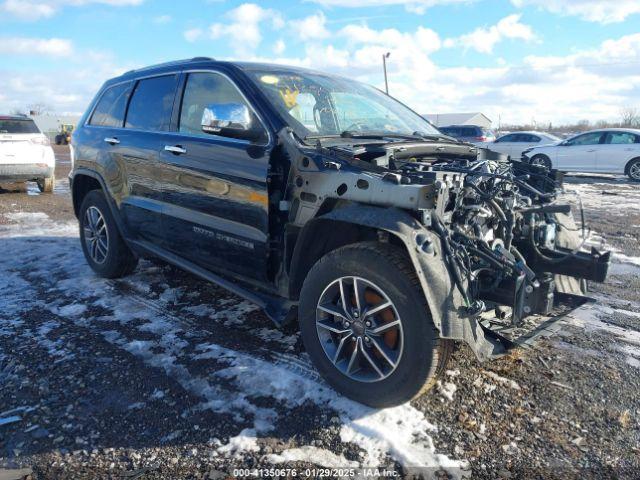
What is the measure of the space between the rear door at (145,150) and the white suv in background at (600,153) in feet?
41.6

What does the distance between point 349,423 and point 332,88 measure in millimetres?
2534

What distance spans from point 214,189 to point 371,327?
5.16ft

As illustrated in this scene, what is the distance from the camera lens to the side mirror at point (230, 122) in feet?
10.8

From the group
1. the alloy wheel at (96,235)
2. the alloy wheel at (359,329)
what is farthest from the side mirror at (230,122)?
the alloy wheel at (96,235)

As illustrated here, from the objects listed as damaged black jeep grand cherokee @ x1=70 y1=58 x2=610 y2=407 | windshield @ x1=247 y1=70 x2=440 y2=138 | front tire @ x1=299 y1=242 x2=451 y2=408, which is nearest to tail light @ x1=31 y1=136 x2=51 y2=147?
damaged black jeep grand cherokee @ x1=70 y1=58 x2=610 y2=407

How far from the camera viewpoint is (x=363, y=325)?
114 inches

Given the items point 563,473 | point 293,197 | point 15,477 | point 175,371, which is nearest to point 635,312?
point 563,473

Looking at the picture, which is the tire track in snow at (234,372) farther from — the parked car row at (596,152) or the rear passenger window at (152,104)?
the parked car row at (596,152)

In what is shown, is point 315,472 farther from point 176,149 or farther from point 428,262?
point 176,149

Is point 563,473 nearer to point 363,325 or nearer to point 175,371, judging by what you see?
point 363,325

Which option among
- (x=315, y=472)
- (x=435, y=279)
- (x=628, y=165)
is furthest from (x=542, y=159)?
(x=315, y=472)

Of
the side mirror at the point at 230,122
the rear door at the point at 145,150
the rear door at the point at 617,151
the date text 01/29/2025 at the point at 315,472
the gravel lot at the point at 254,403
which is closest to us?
the date text 01/29/2025 at the point at 315,472

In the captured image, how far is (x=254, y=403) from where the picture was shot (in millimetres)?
2945

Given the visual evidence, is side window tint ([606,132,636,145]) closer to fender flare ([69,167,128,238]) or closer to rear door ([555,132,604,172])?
rear door ([555,132,604,172])
